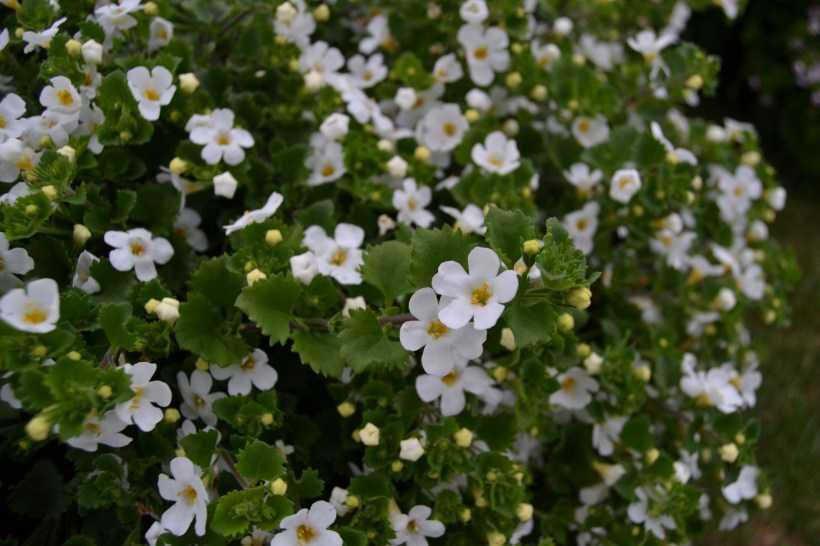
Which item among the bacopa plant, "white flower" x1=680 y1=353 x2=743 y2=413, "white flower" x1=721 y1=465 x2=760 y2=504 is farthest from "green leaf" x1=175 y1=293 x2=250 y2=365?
"white flower" x1=721 y1=465 x2=760 y2=504

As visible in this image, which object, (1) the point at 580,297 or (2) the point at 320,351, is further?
(2) the point at 320,351

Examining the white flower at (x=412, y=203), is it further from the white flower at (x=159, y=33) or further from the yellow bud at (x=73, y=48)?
the yellow bud at (x=73, y=48)

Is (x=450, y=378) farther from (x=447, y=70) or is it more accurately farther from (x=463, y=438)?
(x=447, y=70)

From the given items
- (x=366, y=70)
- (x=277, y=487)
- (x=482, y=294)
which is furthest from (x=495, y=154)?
(x=277, y=487)

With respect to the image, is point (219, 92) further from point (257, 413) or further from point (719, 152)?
point (719, 152)

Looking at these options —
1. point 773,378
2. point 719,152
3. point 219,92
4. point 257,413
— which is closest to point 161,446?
point 257,413
